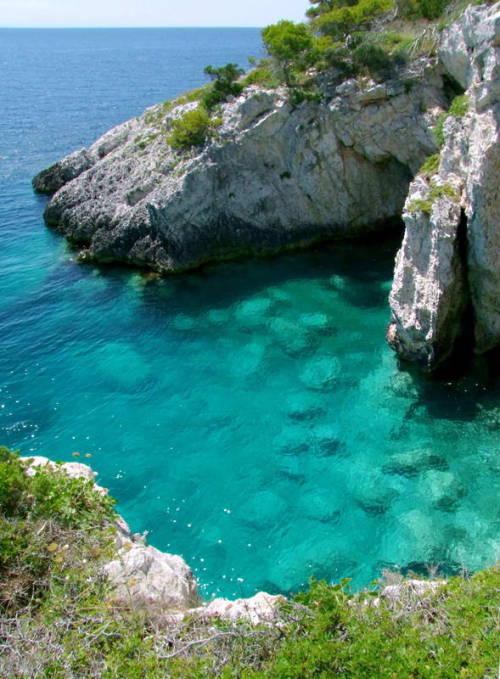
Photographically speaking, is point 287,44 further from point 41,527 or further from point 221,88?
point 41,527

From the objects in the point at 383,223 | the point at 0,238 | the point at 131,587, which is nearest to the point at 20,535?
the point at 131,587

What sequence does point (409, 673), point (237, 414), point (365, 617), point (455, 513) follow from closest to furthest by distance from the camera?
point (409, 673) → point (365, 617) → point (455, 513) → point (237, 414)

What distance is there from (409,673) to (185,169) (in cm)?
2802

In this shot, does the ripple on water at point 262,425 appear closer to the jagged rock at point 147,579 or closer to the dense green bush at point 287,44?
the jagged rock at point 147,579

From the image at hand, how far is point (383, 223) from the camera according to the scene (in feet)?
107

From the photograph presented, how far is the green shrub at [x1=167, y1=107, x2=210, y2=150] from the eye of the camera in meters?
31.3

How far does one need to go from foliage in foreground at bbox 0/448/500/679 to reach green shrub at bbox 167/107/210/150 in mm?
26245

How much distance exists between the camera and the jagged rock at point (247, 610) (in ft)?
33.2

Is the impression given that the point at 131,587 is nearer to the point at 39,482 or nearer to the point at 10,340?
the point at 39,482

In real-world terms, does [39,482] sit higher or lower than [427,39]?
lower

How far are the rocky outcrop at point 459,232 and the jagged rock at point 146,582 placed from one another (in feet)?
45.4

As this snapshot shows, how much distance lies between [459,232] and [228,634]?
16.8 meters

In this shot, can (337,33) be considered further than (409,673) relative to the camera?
Yes

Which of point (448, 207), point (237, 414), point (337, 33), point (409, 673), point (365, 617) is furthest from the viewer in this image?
point (337, 33)
